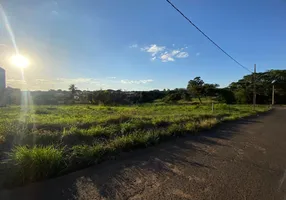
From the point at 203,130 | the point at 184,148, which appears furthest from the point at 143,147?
the point at 203,130

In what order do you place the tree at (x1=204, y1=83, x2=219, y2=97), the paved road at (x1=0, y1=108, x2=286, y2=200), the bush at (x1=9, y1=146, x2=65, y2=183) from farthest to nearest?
the tree at (x1=204, y1=83, x2=219, y2=97) < the bush at (x1=9, y1=146, x2=65, y2=183) < the paved road at (x1=0, y1=108, x2=286, y2=200)

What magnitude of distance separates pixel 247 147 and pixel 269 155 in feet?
3.09

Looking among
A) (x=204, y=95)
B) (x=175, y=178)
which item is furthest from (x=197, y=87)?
(x=175, y=178)

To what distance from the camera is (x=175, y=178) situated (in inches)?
159

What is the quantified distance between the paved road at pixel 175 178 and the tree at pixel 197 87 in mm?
45817

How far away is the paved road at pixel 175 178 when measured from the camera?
132 inches

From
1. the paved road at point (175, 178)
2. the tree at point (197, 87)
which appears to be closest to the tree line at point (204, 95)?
the tree at point (197, 87)

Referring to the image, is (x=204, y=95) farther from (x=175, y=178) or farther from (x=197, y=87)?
(x=175, y=178)

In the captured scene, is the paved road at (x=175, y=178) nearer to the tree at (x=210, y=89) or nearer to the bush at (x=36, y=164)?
the bush at (x=36, y=164)

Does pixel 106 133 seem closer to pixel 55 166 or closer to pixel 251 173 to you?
pixel 55 166

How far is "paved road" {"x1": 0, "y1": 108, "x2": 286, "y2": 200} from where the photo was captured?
3357 millimetres

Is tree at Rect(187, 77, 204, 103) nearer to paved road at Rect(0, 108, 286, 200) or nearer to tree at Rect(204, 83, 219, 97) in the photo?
tree at Rect(204, 83, 219, 97)

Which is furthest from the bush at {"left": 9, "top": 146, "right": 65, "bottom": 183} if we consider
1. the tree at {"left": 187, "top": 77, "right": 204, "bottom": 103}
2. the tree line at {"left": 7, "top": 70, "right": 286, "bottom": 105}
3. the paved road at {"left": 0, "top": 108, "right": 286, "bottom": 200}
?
the tree at {"left": 187, "top": 77, "right": 204, "bottom": 103}

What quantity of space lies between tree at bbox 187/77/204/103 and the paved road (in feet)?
150
